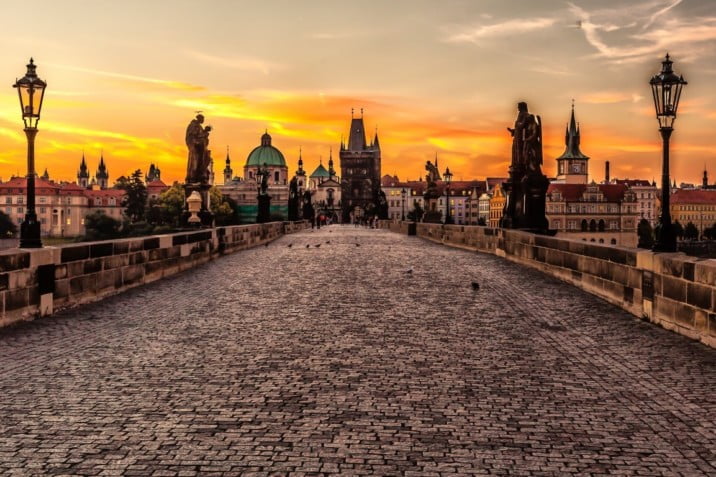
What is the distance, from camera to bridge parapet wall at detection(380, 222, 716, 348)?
336 inches

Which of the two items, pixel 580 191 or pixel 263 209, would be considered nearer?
pixel 263 209

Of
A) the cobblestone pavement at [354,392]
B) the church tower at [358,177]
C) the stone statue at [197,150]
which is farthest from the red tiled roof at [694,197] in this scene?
the cobblestone pavement at [354,392]

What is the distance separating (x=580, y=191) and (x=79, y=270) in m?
149

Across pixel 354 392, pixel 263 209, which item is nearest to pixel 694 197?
pixel 263 209

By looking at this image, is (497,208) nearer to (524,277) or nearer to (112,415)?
(524,277)

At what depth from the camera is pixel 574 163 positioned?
7087 inches

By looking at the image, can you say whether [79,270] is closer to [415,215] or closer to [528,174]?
[528,174]

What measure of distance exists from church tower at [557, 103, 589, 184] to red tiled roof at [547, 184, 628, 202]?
76.0 ft

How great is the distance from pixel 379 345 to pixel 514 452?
364 centimetres

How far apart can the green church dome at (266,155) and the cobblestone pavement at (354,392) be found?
606ft

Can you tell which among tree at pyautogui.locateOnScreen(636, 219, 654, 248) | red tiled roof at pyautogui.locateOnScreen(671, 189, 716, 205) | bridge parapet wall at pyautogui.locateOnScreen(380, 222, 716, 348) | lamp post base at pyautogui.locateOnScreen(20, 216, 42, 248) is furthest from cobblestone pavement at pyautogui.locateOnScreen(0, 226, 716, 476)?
red tiled roof at pyautogui.locateOnScreen(671, 189, 716, 205)

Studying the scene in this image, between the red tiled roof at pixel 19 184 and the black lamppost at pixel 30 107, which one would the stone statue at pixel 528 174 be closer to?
the black lamppost at pixel 30 107

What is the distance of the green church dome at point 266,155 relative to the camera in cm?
19425

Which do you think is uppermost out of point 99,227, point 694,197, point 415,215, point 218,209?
point 694,197
